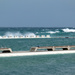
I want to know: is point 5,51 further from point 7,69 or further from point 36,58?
point 7,69

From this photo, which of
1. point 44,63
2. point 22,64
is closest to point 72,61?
point 44,63

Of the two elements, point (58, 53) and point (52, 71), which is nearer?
point (52, 71)

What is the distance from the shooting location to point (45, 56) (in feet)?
146

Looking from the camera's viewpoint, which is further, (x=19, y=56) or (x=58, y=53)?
(x=58, y=53)

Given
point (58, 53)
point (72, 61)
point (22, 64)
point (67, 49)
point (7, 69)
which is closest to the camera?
point (7, 69)

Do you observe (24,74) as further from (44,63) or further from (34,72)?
(44,63)

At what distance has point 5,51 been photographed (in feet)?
150

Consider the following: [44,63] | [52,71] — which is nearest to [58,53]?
[44,63]

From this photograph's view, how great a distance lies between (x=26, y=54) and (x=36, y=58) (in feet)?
9.99

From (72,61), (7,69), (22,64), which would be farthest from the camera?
(72,61)

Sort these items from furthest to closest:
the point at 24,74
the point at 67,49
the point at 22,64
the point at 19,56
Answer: the point at 67,49 → the point at 19,56 → the point at 22,64 → the point at 24,74

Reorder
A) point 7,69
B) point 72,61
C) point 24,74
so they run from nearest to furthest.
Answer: point 24,74
point 7,69
point 72,61

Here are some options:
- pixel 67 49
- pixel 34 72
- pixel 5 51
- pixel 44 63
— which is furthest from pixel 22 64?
pixel 67 49

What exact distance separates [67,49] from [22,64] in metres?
14.8
